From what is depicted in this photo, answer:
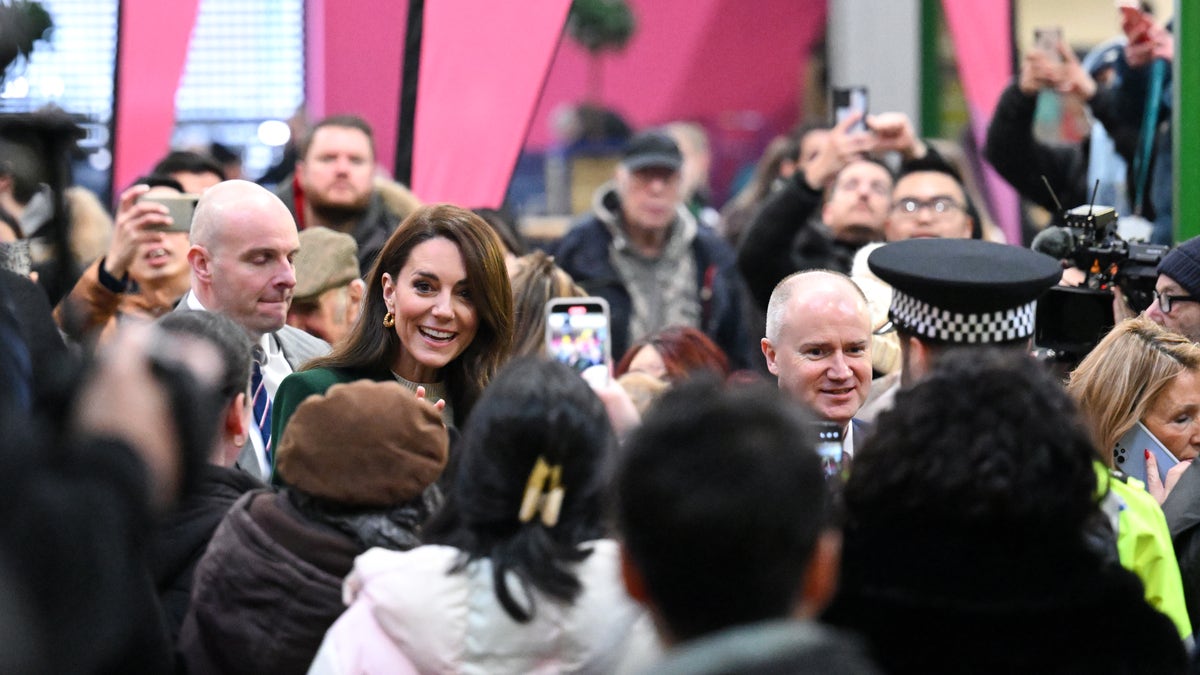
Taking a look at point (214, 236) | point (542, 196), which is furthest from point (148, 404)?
point (542, 196)

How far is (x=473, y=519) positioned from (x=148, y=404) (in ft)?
2.16

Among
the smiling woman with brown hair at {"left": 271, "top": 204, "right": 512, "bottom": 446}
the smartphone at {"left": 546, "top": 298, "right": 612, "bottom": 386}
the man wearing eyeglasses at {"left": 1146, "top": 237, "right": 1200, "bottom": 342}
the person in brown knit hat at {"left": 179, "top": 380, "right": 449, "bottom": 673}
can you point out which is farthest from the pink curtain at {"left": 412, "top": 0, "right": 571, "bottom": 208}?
the person in brown knit hat at {"left": 179, "top": 380, "right": 449, "bottom": 673}

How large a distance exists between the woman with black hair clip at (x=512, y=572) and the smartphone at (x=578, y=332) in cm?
166

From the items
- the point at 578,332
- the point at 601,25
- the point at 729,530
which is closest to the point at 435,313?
the point at 578,332

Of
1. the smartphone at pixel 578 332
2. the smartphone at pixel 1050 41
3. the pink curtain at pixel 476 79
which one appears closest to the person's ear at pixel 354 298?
the smartphone at pixel 578 332

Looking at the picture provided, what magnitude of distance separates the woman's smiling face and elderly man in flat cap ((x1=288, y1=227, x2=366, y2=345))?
0.97 meters

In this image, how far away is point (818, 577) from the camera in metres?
1.83

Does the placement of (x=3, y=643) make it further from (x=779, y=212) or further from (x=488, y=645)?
(x=779, y=212)

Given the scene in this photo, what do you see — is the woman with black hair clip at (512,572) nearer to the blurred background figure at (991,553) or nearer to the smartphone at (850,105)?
the blurred background figure at (991,553)

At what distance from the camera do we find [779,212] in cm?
546

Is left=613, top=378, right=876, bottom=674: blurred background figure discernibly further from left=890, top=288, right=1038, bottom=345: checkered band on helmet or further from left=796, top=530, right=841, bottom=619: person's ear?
left=890, top=288, right=1038, bottom=345: checkered band on helmet

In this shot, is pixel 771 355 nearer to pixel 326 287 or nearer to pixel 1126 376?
pixel 1126 376

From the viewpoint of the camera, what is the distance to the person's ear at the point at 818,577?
5.94ft

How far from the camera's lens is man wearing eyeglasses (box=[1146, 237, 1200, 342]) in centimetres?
401
